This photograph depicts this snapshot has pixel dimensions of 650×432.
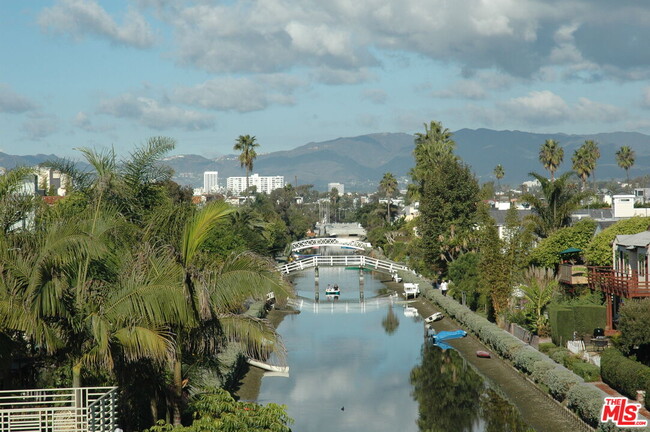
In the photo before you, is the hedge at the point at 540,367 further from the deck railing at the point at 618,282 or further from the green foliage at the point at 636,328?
the deck railing at the point at 618,282

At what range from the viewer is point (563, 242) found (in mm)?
52812

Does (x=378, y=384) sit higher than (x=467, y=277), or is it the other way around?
(x=467, y=277)

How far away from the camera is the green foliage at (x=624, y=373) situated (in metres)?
30.1

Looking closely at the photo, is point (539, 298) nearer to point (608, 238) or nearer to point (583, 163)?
point (608, 238)

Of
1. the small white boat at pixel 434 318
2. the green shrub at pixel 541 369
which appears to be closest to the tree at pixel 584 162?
the small white boat at pixel 434 318

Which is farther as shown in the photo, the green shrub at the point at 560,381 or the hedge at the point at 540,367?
the green shrub at the point at 560,381

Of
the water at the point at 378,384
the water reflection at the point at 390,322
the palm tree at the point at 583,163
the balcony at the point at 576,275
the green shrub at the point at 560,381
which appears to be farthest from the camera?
the palm tree at the point at 583,163

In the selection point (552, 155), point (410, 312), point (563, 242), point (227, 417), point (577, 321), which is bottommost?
point (410, 312)

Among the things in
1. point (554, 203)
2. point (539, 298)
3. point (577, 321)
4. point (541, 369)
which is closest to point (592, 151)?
point (554, 203)

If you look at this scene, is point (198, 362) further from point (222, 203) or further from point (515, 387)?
point (515, 387)

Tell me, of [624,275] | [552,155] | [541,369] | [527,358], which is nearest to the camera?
[541,369]

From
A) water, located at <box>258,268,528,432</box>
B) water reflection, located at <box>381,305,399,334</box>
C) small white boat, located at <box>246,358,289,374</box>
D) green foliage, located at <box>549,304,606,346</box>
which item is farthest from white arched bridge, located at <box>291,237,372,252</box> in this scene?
green foliage, located at <box>549,304,606,346</box>

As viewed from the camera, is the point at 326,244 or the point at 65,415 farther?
the point at 326,244

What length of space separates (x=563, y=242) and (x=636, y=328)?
20667 millimetres
